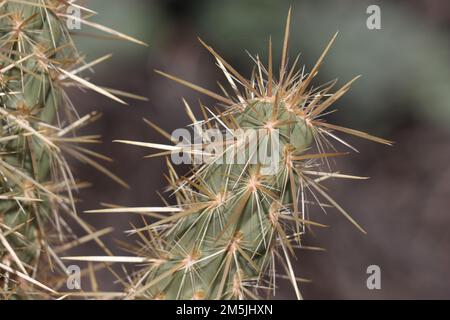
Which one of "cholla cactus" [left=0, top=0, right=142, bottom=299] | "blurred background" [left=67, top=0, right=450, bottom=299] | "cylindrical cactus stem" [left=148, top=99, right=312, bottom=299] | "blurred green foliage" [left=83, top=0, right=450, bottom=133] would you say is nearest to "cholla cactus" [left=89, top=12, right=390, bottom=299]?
"cylindrical cactus stem" [left=148, top=99, right=312, bottom=299]

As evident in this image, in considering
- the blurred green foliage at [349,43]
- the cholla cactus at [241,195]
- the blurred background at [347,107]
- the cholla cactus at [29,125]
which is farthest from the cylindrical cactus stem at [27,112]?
the blurred green foliage at [349,43]

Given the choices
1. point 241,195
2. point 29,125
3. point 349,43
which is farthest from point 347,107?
point 241,195

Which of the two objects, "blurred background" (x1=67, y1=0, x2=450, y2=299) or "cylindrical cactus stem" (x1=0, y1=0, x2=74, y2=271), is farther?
"blurred background" (x1=67, y1=0, x2=450, y2=299)

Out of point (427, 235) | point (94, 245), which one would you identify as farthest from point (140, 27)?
point (427, 235)

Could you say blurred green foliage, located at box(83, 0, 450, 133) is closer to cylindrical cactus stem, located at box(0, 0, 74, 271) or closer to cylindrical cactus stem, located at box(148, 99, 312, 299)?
cylindrical cactus stem, located at box(0, 0, 74, 271)

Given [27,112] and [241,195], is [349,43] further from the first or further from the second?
[241,195]

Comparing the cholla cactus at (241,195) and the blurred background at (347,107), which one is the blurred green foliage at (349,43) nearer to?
the blurred background at (347,107)

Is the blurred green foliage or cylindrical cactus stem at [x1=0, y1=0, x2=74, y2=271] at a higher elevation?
the blurred green foliage
